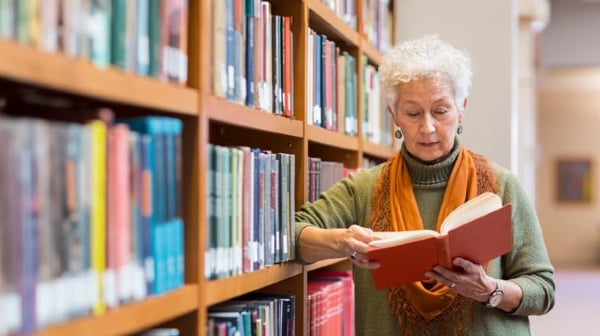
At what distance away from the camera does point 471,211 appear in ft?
6.90

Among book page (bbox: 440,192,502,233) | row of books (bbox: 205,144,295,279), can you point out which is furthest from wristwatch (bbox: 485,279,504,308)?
row of books (bbox: 205,144,295,279)

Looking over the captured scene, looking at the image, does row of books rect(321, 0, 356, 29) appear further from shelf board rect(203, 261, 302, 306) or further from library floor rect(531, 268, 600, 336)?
library floor rect(531, 268, 600, 336)

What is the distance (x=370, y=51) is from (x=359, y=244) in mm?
1631

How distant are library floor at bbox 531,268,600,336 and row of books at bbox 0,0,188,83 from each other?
6.05m

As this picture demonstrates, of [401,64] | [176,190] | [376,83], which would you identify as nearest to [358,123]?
[376,83]

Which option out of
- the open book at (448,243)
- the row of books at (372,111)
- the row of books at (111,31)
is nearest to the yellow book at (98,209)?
the row of books at (111,31)

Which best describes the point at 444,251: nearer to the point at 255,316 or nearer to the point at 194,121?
the point at 255,316

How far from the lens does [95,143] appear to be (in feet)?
4.47

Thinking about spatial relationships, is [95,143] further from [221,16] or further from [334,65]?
[334,65]

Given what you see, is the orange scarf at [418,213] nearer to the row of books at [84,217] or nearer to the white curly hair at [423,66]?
the white curly hair at [423,66]

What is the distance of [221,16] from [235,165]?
341 millimetres

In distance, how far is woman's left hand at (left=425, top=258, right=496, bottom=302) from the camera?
2119 mm

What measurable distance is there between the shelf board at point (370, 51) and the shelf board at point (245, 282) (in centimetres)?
127

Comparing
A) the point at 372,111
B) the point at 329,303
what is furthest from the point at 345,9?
the point at 329,303
